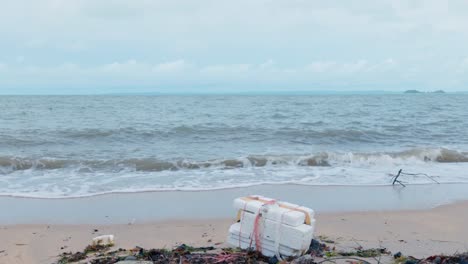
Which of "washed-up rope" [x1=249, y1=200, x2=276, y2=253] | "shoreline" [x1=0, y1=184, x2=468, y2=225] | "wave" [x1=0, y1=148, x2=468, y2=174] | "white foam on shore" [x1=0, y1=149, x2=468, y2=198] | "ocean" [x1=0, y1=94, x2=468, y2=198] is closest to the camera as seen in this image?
"washed-up rope" [x1=249, y1=200, x2=276, y2=253]

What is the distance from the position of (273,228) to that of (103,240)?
2549mm

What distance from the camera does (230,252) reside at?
528 centimetres

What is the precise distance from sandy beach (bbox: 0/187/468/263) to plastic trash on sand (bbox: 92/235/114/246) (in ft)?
0.36

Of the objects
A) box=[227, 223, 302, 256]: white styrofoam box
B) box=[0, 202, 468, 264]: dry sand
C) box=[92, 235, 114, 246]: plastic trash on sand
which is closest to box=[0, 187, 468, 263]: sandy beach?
box=[0, 202, 468, 264]: dry sand

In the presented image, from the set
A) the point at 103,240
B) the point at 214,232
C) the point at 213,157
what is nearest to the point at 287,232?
the point at 214,232

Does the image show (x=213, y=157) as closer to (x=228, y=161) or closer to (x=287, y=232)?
(x=228, y=161)

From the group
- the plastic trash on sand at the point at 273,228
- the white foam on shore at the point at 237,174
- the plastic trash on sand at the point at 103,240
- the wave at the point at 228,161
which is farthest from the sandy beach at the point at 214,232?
the wave at the point at 228,161

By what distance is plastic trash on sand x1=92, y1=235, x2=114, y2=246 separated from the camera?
602cm

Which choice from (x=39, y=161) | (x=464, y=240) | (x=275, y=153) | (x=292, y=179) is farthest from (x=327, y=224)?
(x=39, y=161)

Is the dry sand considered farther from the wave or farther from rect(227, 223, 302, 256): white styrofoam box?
the wave

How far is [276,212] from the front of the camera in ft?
16.3

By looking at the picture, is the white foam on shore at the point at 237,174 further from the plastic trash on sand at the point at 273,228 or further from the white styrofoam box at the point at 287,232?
the white styrofoam box at the point at 287,232

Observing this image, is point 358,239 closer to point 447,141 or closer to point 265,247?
point 265,247

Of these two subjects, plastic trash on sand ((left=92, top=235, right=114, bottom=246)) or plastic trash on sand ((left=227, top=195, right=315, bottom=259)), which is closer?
plastic trash on sand ((left=227, top=195, right=315, bottom=259))
